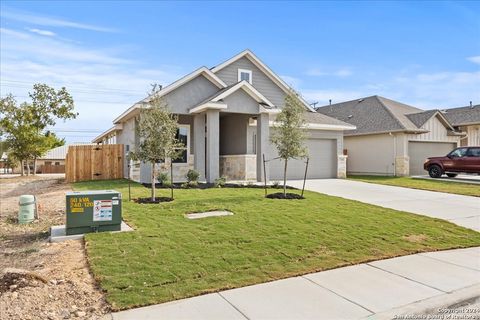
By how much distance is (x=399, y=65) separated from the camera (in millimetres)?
16359

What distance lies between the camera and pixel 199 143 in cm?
1633

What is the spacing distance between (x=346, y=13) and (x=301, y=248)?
943 centimetres

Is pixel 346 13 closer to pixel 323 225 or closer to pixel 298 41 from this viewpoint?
pixel 298 41

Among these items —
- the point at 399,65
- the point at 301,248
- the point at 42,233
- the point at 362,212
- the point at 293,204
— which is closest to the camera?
the point at 301,248

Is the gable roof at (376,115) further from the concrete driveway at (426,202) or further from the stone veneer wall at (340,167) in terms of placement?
the concrete driveway at (426,202)

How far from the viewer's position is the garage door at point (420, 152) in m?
23.3

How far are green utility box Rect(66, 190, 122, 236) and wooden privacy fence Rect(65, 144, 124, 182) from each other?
12165 mm

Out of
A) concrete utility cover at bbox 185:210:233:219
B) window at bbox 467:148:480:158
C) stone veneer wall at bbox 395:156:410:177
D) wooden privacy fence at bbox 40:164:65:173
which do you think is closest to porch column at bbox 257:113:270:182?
concrete utility cover at bbox 185:210:233:219

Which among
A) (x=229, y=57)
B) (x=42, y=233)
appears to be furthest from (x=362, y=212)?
(x=229, y=57)

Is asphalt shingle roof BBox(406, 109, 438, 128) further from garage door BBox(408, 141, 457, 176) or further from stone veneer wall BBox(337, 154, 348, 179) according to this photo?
stone veneer wall BBox(337, 154, 348, 179)

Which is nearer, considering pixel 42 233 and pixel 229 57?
pixel 42 233

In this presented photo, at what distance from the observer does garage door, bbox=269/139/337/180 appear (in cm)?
1936

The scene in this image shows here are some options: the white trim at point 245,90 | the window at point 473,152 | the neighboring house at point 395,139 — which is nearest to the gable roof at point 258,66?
the white trim at point 245,90

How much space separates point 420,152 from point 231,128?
44.4 feet
